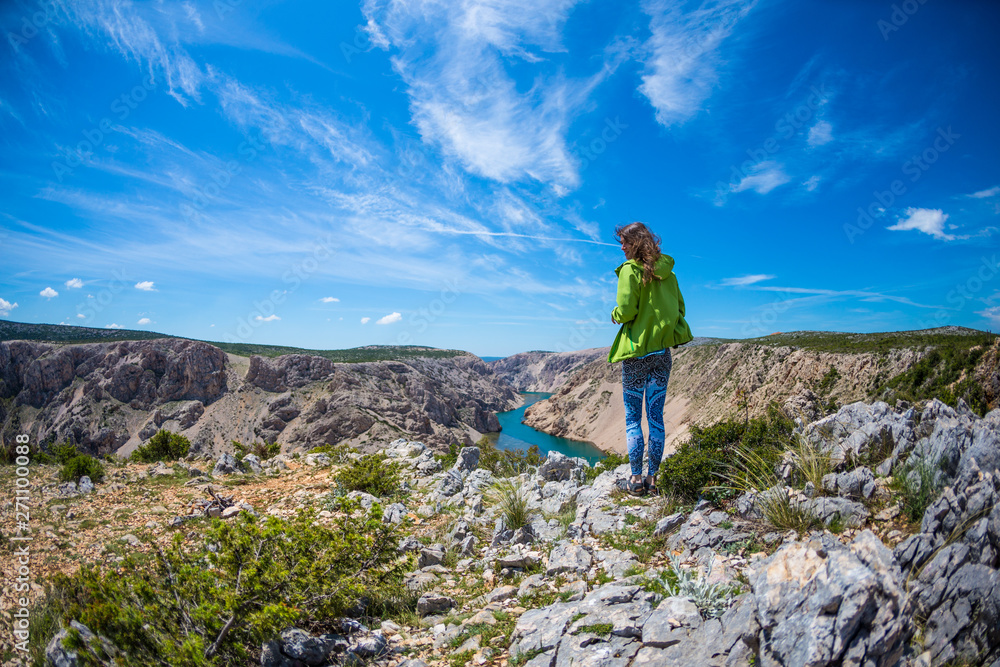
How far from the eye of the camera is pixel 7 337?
80125mm

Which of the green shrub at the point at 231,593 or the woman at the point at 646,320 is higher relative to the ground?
the woman at the point at 646,320

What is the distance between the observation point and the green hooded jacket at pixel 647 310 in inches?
194

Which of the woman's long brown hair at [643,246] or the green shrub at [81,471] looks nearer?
the woman's long brown hair at [643,246]

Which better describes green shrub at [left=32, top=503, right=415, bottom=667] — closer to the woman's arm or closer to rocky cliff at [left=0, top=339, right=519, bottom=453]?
the woman's arm

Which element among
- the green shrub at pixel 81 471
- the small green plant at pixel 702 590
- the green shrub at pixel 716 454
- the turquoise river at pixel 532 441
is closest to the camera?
the small green plant at pixel 702 590

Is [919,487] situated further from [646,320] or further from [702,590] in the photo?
[646,320]

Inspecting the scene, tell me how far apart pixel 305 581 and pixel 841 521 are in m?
4.57

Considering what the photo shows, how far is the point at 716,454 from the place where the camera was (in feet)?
17.5

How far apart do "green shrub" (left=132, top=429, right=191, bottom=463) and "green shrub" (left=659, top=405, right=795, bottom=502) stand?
1768 cm

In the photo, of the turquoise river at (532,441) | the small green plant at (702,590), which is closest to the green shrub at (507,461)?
the small green plant at (702,590)

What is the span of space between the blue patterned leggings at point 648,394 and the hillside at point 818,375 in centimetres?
184

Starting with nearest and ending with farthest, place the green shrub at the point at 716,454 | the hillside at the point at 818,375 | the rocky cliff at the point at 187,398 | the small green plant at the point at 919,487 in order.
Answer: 1. the small green plant at the point at 919,487
2. the green shrub at the point at 716,454
3. the hillside at the point at 818,375
4. the rocky cliff at the point at 187,398

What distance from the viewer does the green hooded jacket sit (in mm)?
4938

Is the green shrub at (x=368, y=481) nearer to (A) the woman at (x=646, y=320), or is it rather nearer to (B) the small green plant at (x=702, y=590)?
(A) the woman at (x=646, y=320)
